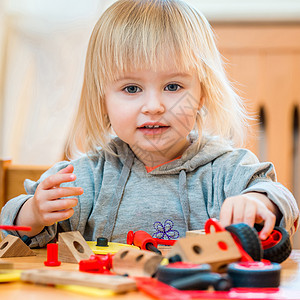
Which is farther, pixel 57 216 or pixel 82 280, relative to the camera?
pixel 57 216

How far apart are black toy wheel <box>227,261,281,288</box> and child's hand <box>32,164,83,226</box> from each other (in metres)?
0.37

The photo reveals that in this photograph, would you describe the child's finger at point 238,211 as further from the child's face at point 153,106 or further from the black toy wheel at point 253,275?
the child's face at point 153,106

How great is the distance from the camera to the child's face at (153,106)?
0.98m

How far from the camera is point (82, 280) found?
50 cm

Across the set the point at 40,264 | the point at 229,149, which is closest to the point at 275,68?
the point at 229,149

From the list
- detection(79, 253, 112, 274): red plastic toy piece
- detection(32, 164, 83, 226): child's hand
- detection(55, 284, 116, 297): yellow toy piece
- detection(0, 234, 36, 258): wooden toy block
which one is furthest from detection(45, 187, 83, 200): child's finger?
detection(55, 284, 116, 297): yellow toy piece

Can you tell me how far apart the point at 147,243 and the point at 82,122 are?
472mm

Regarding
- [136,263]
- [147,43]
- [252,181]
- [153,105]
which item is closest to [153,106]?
[153,105]

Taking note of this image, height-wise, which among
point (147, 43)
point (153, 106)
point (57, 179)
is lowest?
point (57, 179)

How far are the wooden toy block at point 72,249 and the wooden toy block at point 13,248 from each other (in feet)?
0.29

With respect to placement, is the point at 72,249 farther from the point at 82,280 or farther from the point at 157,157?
the point at 157,157

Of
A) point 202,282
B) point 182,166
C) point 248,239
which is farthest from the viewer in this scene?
point 182,166

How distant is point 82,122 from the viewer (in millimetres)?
1190

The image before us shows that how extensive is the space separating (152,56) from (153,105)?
93 millimetres
